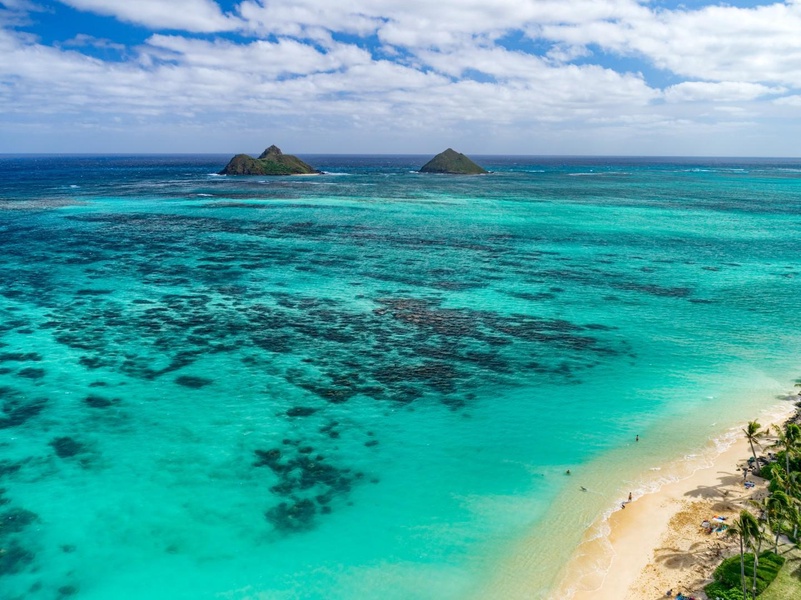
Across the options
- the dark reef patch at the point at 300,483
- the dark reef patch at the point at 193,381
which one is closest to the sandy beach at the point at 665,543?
the dark reef patch at the point at 300,483

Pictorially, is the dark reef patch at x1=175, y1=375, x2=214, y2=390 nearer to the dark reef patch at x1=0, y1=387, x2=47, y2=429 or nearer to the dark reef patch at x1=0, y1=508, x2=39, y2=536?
the dark reef patch at x1=0, y1=387, x2=47, y2=429

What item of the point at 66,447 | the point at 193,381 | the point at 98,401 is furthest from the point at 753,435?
the point at 98,401

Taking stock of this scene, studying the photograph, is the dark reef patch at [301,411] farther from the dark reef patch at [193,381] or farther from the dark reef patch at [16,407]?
the dark reef patch at [16,407]

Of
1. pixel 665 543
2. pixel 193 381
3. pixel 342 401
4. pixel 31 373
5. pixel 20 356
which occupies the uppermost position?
pixel 20 356

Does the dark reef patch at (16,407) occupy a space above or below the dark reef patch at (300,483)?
above

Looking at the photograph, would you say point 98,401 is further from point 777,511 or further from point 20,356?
point 777,511

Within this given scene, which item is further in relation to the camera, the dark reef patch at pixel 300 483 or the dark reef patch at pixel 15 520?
the dark reef patch at pixel 300 483
